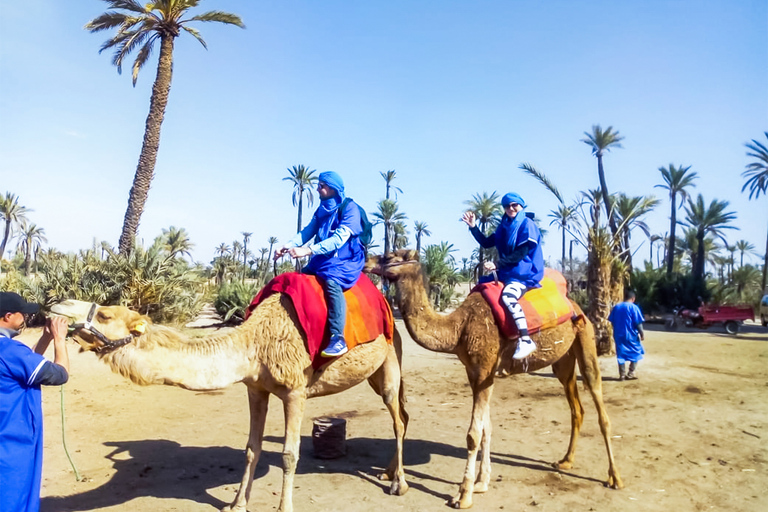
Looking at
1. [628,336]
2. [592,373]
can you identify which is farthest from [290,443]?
[628,336]

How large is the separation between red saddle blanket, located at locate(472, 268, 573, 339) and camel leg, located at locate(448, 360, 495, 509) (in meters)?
0.51

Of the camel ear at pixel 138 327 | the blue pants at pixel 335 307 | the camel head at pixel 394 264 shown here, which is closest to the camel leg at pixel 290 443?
the blue pants at pixel 335 307

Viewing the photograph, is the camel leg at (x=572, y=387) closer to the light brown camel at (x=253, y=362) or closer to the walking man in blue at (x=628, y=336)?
the light brown camel at (x=253, y=362)

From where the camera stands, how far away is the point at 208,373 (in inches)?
161

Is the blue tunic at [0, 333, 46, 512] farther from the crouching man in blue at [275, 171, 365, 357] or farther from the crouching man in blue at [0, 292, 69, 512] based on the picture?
the crouching man in blue at [275, 171, 365, 357]

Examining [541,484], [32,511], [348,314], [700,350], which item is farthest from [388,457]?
[700,350]

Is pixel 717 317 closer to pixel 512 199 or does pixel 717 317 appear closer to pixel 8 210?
pixel 512 199

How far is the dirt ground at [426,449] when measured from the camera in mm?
5199

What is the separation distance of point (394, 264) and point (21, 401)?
3.32 m

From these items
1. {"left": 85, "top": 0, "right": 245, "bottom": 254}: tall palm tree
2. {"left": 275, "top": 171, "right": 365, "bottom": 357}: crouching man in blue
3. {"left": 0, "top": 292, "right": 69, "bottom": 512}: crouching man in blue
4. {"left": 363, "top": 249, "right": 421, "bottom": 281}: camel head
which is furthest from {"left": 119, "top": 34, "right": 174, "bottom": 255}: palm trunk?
{"left": 0, "top": 292, "right": 69, "bottom": 512}: crouching man in blue

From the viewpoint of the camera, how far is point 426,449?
22.5 ft

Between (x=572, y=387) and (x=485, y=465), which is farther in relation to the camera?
(x=572, y=387)

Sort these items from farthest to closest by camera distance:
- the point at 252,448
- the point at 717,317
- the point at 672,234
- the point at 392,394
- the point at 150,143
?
the point at 672,234 → the point at 717,317 → the point at 150,143 → the point at 392,394 → the point at 252,448

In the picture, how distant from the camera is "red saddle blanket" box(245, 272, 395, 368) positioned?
4.76 meters
